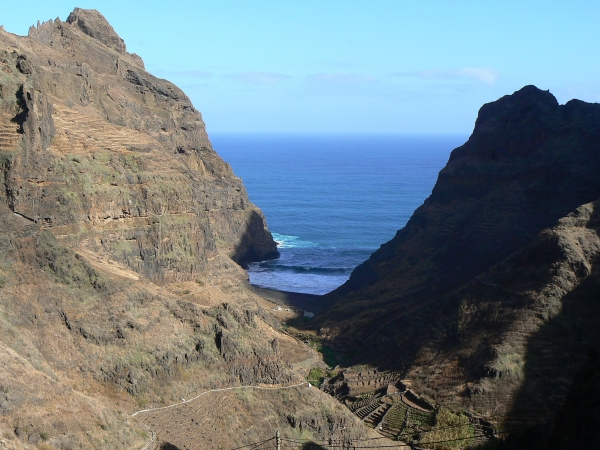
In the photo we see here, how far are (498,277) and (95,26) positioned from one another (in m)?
62.5

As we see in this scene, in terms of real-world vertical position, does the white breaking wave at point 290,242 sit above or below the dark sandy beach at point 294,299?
above

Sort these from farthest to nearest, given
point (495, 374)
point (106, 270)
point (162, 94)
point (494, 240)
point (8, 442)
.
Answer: point (162, 94) < point (494, 240) < point (495, 374) < point (106, 270) < point (8, 442)

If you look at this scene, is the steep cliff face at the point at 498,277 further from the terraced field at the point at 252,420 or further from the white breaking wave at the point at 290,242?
the white breaking wave at the point at 290,242

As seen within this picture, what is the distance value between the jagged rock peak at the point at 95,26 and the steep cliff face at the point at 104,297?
3083 centimetres

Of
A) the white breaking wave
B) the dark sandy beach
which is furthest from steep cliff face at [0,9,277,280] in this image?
the white breaking wave

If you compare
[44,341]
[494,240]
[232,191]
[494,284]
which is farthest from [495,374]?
[232,191]

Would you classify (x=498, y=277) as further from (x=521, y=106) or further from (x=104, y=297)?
(x=104, y=297)

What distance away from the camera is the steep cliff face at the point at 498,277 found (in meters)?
55.8

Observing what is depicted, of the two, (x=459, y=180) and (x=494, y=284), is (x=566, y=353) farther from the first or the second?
(x=459, y=180)

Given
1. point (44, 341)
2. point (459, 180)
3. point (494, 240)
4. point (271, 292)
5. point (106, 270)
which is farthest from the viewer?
point (271, 292)

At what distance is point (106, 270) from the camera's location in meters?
49.2

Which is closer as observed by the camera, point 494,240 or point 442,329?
point 442,329

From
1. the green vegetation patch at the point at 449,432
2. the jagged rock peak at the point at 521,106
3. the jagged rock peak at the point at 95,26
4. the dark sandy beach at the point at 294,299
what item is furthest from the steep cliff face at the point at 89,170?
the jagged rock peak at the point at 521,106

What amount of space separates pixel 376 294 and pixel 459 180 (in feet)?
49.4
